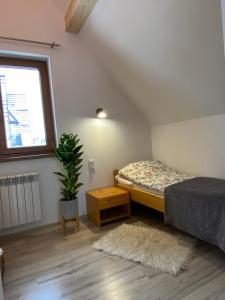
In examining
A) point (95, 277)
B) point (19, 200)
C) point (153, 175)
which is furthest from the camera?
point (153, 175)

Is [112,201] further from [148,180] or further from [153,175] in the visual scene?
[153,175]

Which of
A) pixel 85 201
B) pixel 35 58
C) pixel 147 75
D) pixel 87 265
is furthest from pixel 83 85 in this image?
pixel 87 265

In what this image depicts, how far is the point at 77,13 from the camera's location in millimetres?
2613

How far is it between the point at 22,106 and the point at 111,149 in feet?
4.79

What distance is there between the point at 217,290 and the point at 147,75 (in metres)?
2.49

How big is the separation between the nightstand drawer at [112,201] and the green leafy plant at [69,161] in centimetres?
40

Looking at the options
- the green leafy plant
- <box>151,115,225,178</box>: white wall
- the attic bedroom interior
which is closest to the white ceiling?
the attic bedroom interior

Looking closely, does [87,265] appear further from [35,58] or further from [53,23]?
[53,23]

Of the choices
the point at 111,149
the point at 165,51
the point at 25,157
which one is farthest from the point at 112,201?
the point at 165,51

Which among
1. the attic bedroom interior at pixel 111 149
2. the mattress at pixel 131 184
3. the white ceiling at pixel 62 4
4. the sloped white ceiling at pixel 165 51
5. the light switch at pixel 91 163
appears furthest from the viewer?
the light switch at pixel 91 163

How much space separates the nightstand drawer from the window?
1025 mm

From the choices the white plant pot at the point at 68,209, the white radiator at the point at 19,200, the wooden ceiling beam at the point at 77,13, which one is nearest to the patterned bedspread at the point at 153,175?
the white plant pot at the point at 68,209

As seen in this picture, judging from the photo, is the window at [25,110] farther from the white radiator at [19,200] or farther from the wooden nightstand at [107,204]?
the wooden nightstand at [107,204]

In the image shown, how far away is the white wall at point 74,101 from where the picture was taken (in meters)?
2.75
